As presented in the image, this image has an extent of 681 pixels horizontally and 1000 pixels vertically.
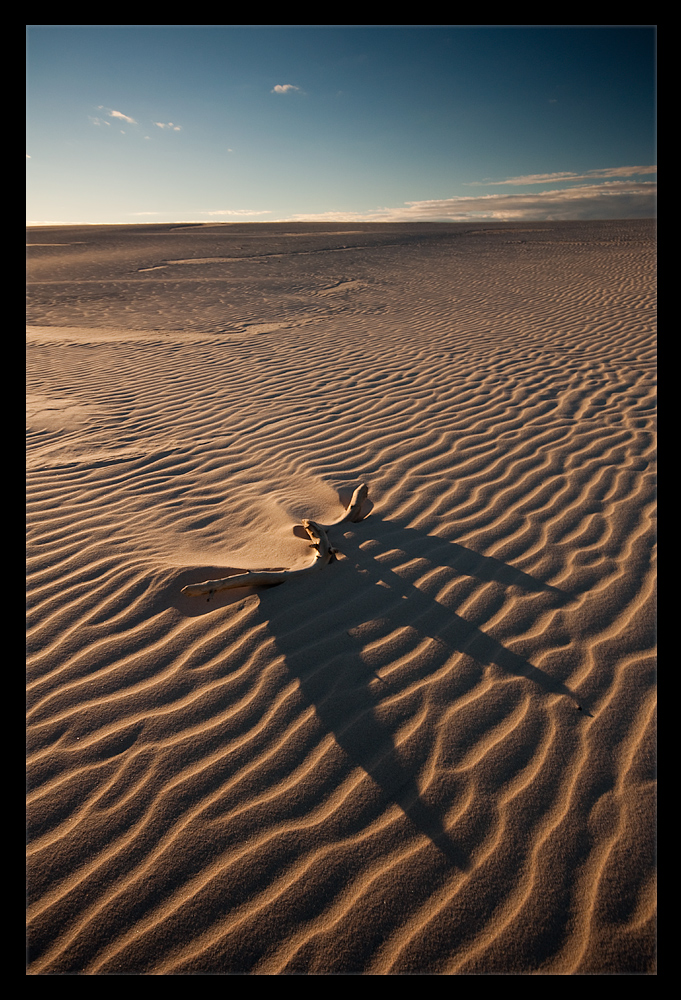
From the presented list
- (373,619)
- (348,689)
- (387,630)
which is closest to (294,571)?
(373,619)

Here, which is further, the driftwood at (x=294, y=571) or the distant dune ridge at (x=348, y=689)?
the driftwood at (x=294, y=571)

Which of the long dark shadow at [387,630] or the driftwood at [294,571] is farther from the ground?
the driftwood at [294,571]

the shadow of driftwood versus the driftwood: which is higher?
the driftwood

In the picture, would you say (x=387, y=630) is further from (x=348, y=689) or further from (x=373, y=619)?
(x=348, y=689)

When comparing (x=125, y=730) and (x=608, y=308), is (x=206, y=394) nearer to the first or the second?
(x=125, y=730)

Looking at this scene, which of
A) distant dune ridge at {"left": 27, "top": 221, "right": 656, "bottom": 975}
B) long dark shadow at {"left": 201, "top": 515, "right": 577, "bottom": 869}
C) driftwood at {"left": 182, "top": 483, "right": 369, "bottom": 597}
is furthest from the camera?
driftwood at {"left": 182, "top": 483, "right": 369, "bottom": 597}
